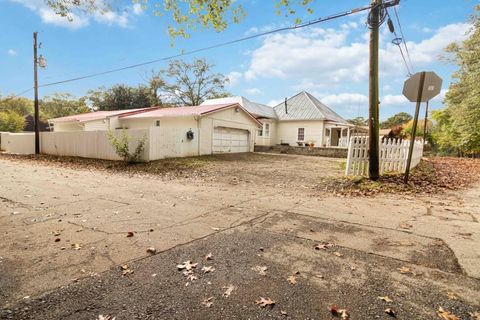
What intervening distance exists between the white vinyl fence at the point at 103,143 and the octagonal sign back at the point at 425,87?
1100 cm

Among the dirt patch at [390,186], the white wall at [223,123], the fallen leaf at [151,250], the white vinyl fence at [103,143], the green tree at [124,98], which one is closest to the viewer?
the fallen leaf at [151,250]

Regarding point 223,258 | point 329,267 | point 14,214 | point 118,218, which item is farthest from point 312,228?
point 14,214

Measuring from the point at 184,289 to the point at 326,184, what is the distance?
6.76m

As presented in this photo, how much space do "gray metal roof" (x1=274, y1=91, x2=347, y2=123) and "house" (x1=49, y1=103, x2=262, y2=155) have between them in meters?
6.18

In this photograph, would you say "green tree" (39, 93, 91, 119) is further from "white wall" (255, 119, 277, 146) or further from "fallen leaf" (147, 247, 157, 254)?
"fallen leaf" (147, 247, 157, 254)

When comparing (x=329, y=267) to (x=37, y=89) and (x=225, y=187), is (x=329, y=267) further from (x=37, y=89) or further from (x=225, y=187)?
(x=37, y=89)

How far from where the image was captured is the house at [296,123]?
89.0 feet

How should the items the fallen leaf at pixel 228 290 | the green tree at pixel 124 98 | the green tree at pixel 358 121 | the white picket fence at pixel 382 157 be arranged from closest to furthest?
the fallen leaf at pixel 228 290
the white picket fence at pixel 382 157
the green tree at pixel 124 98
the green tree at pixel 358 121

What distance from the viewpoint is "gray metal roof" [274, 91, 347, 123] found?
2748cm

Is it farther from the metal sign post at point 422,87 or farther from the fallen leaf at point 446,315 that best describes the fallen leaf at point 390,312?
the metal sign post at point 422,87

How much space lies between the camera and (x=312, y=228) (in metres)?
4.45

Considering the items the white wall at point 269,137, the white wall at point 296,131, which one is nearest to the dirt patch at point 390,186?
the white wall at point 296,131

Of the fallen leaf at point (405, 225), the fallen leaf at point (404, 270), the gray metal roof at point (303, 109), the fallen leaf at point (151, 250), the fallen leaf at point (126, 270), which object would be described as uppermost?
the gray metal roof at point (303, 109)

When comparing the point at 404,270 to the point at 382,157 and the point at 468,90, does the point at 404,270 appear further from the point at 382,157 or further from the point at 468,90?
the point at 468,90
